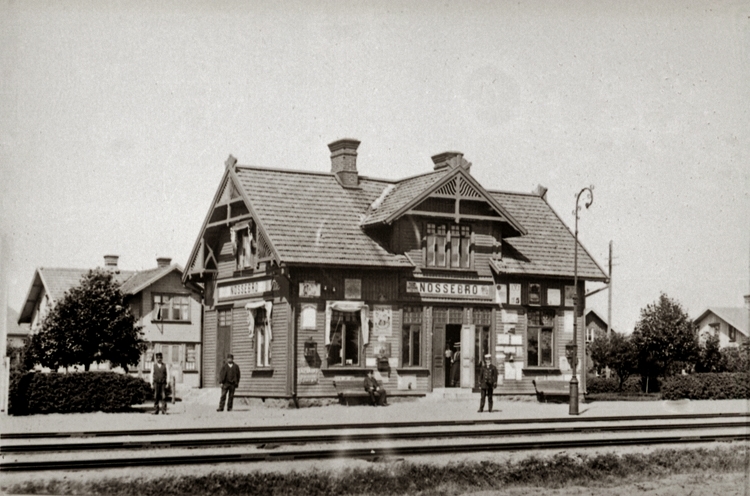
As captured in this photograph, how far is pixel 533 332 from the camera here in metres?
34.5

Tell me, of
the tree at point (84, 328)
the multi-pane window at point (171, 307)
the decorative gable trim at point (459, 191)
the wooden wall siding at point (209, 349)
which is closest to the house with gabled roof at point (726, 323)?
the multi-pane window at point (171, 307)

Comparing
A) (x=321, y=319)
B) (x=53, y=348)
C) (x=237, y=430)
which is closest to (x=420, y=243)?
(x=321, y=319)

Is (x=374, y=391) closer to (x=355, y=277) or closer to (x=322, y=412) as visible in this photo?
(x=322, y=412)

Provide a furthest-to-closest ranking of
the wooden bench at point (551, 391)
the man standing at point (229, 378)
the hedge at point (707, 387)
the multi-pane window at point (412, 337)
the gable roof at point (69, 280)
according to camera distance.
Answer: the gable roof at point (69, 280) < the hedge at point (707, 387) < the wooden bench at point (551, 391) < the multi-pane window at point (412, 337) < the man standing at point (229, 378)

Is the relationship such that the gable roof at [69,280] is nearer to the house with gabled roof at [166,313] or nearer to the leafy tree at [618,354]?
the house with gabled roof at [166,313]

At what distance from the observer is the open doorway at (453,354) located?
3316 centimetres

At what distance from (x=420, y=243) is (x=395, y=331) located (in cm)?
302

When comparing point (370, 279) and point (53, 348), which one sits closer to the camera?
point (370, 279)

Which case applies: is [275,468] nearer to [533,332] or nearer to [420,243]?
[420,243]

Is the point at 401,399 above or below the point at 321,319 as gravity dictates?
below

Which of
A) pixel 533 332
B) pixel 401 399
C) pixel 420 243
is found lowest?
pixel 401 399

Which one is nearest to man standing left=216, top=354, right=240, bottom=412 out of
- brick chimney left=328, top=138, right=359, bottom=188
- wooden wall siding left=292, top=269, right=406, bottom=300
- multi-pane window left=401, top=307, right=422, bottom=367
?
wooden wall siding left=292, top=269, right=406, bottom=300

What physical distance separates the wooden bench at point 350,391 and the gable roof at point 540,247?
6267 mm

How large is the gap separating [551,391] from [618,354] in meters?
19.9
